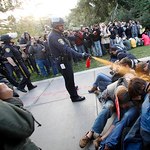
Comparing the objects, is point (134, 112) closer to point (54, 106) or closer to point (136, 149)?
point (136, 149)

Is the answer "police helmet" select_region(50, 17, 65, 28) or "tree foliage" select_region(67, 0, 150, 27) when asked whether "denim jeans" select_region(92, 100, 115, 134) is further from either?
"tree foliage" select_region(67, 0, 150, 27)

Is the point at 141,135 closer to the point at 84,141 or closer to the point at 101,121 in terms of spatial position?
the point at 101,121

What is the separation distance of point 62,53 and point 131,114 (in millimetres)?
1665

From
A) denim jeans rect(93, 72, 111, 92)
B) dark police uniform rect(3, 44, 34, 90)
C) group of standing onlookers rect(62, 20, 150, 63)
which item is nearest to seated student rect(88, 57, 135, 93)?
denim jeans rect(93, 72, 111, 92)

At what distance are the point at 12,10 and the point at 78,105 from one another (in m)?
12.3

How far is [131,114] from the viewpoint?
55.4 inches

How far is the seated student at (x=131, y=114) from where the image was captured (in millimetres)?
1313

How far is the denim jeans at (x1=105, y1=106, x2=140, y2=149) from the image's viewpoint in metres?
1.31

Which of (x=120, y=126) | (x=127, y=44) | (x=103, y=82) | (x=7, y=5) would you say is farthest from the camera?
(x=7, y=5)

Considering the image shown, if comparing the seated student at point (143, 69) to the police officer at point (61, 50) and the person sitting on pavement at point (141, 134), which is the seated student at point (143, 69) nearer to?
the person sitting on pavement at point (141, 134)

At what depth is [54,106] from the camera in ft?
9.00

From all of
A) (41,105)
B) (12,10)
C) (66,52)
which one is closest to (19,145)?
(66,52)

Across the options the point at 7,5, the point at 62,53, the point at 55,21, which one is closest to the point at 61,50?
the point at 62,53

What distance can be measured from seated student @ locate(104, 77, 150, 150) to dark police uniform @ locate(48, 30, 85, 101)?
1321 mm
